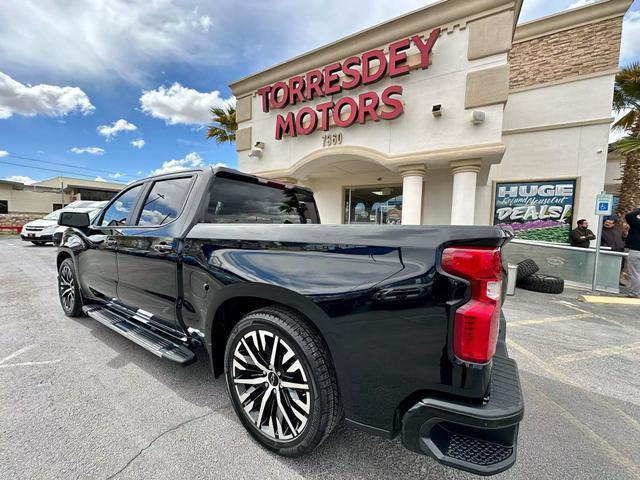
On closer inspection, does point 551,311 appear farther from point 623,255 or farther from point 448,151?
point 448,151

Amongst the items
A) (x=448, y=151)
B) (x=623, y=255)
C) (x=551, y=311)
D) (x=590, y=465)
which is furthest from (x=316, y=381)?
(x=623, y=255)

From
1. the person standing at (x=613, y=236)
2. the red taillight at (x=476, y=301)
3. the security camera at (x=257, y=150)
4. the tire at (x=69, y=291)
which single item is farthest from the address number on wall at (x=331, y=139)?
the red taillight at (x=476, y=301)

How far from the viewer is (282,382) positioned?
1.76 metres

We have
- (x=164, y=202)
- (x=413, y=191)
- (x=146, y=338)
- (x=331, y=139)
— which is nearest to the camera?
(x=146, y=338)

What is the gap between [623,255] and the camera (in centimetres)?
661

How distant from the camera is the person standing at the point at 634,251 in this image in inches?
242

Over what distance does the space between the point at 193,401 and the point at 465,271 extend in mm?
2265

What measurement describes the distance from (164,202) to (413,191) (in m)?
7.05

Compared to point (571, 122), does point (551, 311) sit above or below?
below

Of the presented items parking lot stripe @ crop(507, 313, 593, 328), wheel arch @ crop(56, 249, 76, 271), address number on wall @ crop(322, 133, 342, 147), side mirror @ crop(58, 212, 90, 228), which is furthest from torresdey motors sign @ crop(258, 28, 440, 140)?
wheel arch @ crop(56, 249, 76, 271)

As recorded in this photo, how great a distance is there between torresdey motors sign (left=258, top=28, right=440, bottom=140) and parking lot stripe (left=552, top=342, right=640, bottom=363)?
22.4ft

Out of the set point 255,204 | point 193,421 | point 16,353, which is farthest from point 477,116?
point 16,353

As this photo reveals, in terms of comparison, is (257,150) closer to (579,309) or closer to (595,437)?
(579,309)

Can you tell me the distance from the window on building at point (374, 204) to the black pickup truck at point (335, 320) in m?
8.49
